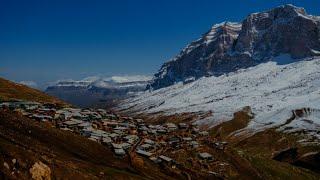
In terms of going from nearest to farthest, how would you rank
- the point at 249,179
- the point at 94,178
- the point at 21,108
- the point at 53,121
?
the point at 94,178 < the point at 249,179 < the point at 53,121 < the point at 21,108

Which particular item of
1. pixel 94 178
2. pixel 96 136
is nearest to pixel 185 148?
pixel 96 136

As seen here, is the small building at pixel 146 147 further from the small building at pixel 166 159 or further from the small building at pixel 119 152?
the small building at pixel 119 152

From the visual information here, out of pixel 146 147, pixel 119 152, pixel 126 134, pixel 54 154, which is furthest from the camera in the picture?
pixel 126 134

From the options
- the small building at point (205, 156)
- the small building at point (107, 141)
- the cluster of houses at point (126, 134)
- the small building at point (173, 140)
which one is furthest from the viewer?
the small building at point (173, 140)

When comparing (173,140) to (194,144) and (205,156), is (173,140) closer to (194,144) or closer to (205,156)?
(194,144)

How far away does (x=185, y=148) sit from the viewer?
156625mm

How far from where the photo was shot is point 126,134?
16512cm

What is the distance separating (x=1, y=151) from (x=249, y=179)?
88.9m

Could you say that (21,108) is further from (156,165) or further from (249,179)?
(249,179)

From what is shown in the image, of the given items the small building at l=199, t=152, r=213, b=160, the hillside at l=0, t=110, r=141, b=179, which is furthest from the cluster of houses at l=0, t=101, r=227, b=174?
the hillside at l=0, t=110, r=141, b=179

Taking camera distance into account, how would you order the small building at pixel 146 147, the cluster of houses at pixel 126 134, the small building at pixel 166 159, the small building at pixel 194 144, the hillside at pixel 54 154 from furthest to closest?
the small building at pixel 194 144
the small building at pixel 146 147
the cluster of houses at pixel 126 134
the small building at pixel 166 159
the hillside at pixel 54 154

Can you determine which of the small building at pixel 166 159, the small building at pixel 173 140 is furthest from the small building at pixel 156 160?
the small building at pixel 173 140

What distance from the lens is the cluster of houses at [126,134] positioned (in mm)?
144625

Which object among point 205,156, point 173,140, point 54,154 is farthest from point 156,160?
point 54,154
